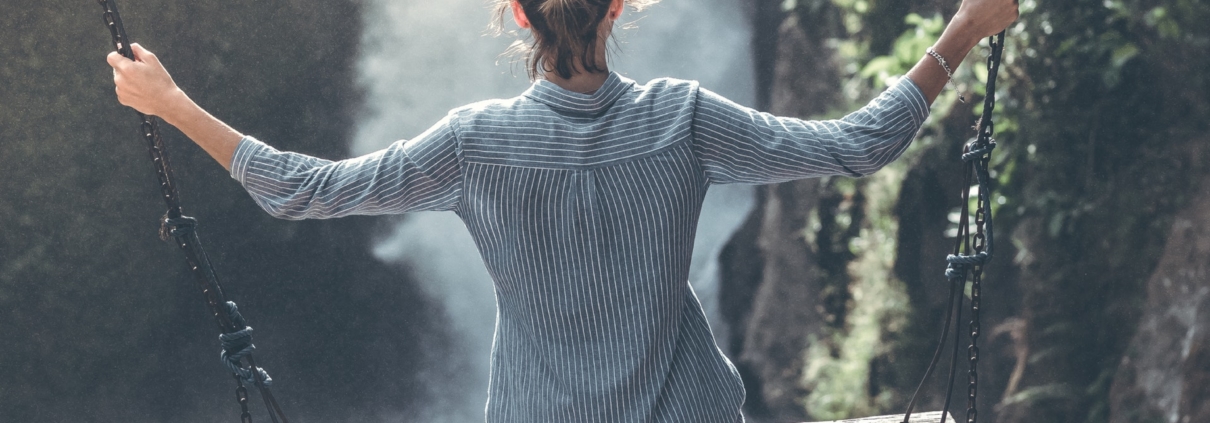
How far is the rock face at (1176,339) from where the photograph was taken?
9.00ft

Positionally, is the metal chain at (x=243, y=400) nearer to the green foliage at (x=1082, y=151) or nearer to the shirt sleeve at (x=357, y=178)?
the shirt sleeve at (x=357, y=178)

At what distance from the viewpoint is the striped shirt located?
1013 millimetres

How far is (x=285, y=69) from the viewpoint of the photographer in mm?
2598

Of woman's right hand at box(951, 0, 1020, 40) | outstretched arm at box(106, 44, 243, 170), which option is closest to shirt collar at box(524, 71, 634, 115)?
outstretched arm at box(106, 44, 243, 170)

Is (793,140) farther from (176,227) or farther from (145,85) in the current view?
(176,227)

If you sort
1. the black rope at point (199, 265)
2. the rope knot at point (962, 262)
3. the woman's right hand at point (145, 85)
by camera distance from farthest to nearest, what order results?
the rope knot at point (962, 262), the black rope at point (199, 265), the woman's right hand at point (145, 85)

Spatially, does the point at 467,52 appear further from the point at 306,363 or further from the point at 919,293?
the point at 919,293

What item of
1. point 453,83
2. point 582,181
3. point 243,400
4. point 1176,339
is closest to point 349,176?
point 582,181

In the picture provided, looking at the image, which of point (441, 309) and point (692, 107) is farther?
point (441, 309)

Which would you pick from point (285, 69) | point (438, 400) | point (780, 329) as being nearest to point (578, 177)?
point (285, 69)

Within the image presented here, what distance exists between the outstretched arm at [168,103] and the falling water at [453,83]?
1518 millimetres

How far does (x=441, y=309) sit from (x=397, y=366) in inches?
8.0

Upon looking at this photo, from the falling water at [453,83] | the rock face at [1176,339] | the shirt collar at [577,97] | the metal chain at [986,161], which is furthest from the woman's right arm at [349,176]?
the rock face at [1176,339]

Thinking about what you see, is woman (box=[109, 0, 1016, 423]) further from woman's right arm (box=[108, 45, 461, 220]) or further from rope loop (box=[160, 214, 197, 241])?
rope loop (box=[160, 214, 197, 241])
